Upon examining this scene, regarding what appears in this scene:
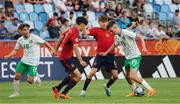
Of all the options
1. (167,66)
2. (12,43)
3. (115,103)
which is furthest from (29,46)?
(167,66)

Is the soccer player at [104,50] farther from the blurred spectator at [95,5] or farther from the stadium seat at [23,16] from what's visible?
the blurred spectator at [95,5]

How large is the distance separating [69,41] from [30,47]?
2711mm

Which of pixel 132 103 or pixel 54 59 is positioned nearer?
pixel 132 103

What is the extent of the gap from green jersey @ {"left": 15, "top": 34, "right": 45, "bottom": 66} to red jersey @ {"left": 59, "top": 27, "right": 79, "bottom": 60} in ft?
6.72

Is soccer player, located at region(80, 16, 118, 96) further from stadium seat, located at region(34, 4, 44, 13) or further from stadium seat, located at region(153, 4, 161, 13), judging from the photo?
stadium seat, located at region(153, 4, 161, 13)

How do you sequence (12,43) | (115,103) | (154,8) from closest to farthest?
(115,103) < (12,43) < (154,8)

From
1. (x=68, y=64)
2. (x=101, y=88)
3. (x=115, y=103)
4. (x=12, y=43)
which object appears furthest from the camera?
(x=12, y=43)

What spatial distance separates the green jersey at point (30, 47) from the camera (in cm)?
2206

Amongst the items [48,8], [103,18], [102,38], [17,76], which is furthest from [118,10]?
[17,76]

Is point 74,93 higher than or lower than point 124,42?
lower

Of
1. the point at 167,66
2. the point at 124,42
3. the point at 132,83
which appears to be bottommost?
the point at 167,66

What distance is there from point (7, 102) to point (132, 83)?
14.0 feet

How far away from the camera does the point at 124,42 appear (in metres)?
20.6

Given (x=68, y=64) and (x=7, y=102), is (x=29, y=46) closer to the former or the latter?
(x=68, y=64)
